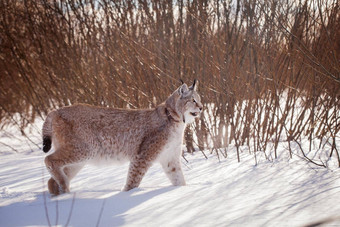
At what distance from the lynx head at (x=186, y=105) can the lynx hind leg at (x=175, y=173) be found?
48 centimetres

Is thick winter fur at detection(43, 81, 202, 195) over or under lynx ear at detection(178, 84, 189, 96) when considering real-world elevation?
under

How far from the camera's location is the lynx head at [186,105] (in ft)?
14.5

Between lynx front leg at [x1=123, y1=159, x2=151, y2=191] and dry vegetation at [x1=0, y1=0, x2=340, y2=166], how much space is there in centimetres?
158

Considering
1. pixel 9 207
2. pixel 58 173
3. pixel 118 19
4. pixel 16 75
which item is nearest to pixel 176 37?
pixel 118 19

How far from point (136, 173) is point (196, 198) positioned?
96 cm

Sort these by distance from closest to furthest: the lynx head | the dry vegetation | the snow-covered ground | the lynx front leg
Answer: the snow-covered ground < the lynx front leg < the lynx head < the dry vegetation

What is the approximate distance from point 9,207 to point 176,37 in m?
3.66

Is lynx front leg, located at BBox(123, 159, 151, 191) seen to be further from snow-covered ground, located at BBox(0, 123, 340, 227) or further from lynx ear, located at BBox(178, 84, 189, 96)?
lynx ear, located at BBox(178, 84, 189, 96)

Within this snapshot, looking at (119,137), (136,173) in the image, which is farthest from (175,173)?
(119,137)

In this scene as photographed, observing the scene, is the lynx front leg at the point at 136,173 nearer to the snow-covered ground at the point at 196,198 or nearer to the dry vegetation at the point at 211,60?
the snow-covered ground at the point at 196,198

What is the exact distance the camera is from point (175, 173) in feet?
14.7

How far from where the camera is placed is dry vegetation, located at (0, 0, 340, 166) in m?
5.30

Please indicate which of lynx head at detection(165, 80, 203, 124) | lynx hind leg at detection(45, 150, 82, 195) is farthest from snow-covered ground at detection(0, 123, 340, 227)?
lynx head at detection(165, 80, 203, 124)

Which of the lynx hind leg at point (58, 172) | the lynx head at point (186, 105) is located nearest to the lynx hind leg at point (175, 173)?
the lynx head at point (186, 105)
